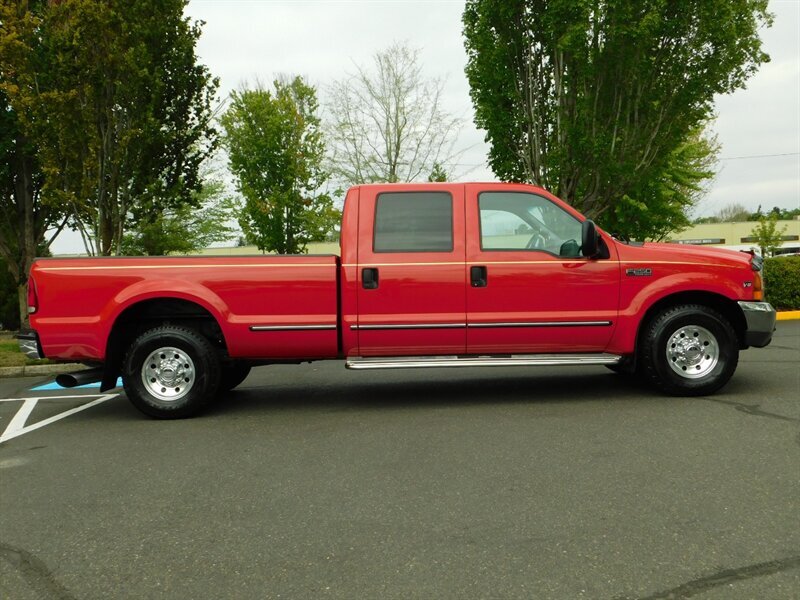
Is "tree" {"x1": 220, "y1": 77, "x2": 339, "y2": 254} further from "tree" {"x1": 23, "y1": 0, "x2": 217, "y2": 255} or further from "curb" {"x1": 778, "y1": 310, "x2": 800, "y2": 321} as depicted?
"curb" {"x1": 778, "y1": 310, "x2": 800, "y2": 321}

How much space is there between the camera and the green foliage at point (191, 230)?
Answer: 93.2ft

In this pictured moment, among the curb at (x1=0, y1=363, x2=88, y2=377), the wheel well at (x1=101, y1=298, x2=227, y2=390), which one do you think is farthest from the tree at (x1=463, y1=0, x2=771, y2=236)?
the curb at (x1=0, y1=363, x2=88, y2=377)

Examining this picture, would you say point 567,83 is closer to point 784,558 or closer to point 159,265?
point 159,265

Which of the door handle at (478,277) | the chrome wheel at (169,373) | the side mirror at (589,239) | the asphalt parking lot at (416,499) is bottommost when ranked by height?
the asphalt parking lot at (416,499)

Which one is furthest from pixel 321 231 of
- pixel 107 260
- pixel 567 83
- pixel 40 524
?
pixel 40 524

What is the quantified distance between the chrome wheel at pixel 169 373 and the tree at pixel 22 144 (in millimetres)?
7748

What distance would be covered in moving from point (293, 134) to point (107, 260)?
19.2m

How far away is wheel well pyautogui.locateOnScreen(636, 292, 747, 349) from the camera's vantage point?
6.42 meters

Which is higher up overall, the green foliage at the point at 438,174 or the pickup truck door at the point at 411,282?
the green foliage at the point at 438,174

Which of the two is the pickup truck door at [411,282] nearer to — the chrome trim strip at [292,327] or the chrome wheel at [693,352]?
the chrome trim strip at [292,327]

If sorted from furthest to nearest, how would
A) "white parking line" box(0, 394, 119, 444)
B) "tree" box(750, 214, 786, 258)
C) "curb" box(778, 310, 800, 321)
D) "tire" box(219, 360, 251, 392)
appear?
"tree" box(750, 214, 786, 258) → "curb" box(778, 310, 800, 321) → "tire" box(219, 360, 251, 392) → "white parking line" box(0, 394, 119, 444)

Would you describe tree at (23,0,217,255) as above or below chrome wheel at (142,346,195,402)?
above

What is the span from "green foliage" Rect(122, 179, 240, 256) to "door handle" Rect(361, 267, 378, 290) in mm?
21857


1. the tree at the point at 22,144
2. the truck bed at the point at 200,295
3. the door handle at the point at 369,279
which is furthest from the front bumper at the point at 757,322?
the tree at the point at 22,144
